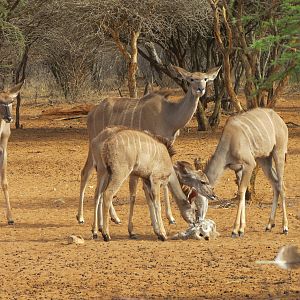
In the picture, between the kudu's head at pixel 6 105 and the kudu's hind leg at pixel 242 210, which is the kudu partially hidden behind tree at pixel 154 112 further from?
the kudu's hind leg at pixel 242 210

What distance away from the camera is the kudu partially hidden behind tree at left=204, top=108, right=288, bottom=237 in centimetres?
993

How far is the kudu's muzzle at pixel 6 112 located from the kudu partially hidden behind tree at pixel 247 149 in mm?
2657

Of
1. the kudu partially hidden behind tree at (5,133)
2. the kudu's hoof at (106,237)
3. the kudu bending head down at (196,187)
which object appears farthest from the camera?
the kudu partially hidden behind tree at (5,133)

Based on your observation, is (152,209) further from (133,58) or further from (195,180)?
(133,58)

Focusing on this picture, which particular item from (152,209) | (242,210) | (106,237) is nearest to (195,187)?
(242,210)

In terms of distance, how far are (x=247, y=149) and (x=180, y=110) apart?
178cm

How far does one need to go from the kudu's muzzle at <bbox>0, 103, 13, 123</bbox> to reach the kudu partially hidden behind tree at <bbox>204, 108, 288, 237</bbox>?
2657 mm

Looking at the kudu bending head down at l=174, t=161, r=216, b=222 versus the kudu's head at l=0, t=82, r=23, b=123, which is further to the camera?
the kudu's head at l=0, t=82, r=23, b=123

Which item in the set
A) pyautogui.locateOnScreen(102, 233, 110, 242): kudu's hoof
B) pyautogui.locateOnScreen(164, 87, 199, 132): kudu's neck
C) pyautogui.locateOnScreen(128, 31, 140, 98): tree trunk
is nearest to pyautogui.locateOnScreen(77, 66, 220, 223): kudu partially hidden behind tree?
pyautogui.locateOnScreen(164, 87, 199, 132): kudu's neck

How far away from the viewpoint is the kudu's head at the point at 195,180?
32.0 ft

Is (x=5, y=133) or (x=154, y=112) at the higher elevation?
(x=154, y=112)

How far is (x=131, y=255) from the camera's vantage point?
800 cm

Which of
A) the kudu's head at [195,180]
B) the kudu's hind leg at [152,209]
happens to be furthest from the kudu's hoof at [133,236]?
the kudu's head at [195,180]

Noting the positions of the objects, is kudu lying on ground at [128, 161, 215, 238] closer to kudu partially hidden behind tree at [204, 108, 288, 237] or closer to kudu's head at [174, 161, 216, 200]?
kudu's head at [174, 161, 216, 200]
